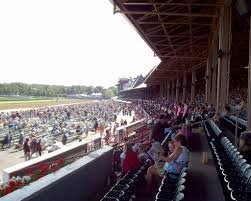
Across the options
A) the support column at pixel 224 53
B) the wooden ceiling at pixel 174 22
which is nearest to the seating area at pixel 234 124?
the support column at pixel 224 53

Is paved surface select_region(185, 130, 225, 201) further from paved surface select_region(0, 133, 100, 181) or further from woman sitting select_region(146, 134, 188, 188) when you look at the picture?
paved surface select_region(0, 133, 100, 181)

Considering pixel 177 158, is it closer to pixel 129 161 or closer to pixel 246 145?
pixel 246 145

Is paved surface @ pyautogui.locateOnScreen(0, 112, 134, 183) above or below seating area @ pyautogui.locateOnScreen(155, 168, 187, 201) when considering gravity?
below

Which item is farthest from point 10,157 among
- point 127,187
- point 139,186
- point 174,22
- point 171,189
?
point 171,189

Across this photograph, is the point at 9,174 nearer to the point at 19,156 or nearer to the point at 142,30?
the point at 142,30

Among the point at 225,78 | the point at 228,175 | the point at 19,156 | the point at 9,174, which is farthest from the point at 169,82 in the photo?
the point at 228,175

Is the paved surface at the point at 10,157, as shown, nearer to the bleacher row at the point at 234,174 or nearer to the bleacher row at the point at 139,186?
the bleacher row at the point at 139,186

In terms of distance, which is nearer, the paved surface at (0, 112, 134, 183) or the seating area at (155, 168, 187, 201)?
the seating area at (155, 168, 187, 201)

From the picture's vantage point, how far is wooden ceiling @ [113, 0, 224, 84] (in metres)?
13.1

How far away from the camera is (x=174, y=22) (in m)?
16.4

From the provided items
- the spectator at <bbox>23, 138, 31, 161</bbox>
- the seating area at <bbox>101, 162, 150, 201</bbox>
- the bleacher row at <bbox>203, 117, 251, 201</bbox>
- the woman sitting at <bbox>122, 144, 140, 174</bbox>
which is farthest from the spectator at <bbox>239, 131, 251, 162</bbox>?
the spectator at <bbox>23, 138, 31, 161</bbox>

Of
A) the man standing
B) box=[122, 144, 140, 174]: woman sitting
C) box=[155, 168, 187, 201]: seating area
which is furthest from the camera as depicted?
the man standing

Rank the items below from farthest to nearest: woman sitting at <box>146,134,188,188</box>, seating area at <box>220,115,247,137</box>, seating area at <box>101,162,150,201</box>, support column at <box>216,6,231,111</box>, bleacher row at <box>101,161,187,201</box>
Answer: support column at <box>216,6,231,111</box>, seating area at <box>220,115,247,137</box>, woman sitting at <box>146,134,188,188</box>, seating area at <box>101,162,150,201</box>, bleacher row at <box>101,161,187,201</box>

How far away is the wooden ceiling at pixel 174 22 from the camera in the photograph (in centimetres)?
1311
